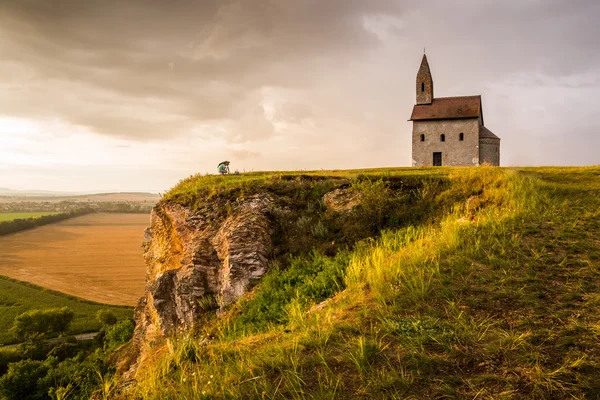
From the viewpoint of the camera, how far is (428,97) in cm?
3925

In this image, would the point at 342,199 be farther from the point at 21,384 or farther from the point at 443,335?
the point at 21,384

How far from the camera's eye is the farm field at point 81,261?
1941 inches

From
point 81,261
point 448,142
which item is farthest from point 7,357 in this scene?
point 448,142

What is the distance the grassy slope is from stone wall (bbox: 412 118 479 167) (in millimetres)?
30760

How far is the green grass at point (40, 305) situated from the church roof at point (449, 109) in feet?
130

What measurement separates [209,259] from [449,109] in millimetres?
34071

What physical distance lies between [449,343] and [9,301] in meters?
57.5

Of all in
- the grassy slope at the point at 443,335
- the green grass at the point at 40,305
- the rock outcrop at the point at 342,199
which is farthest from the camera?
the green grass at the point at 40,305

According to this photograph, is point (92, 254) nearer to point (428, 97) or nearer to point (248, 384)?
point (428, 97)

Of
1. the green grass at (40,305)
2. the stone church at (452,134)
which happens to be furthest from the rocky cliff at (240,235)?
the green grass at (40,305)

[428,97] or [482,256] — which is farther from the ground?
[428,97]

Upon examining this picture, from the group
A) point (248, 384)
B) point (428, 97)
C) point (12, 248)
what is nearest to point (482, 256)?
point (248, 384)

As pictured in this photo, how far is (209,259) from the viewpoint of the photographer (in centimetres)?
1180

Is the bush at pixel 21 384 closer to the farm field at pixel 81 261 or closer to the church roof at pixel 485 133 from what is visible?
the farm field at pixel 81 261
